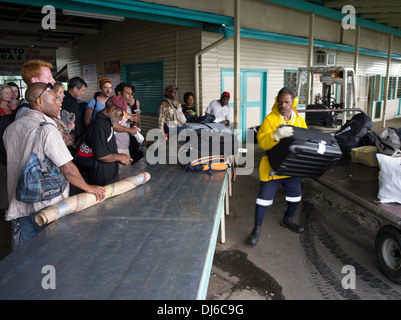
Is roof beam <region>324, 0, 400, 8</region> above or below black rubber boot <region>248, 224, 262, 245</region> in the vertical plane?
above

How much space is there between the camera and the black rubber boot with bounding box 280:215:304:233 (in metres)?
4.30

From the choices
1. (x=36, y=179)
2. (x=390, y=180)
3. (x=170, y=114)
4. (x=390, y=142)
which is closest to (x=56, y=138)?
(x=36, y=179)

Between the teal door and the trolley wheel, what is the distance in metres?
6.49

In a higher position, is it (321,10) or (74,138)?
(321,10)

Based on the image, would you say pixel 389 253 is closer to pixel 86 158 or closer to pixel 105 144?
pixel 105 144

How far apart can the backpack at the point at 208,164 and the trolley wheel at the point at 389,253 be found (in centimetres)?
190

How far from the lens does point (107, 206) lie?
2781mm

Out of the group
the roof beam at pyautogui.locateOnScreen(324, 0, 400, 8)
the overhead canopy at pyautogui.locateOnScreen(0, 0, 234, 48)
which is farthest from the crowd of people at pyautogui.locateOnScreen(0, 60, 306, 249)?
the roof beam at pyautogui.locateOnScreen(324, 0, 400, 8)

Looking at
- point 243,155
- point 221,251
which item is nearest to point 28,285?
point 221,251

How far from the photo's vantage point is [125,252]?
2.03m

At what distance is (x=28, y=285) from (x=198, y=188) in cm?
190

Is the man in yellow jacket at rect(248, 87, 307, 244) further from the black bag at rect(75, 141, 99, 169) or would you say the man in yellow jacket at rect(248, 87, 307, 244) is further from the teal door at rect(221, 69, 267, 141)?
the teal door at rect(221, 69, 267, 141)

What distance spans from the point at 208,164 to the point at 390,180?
79.0 inches

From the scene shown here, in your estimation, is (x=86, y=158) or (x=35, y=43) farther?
(x=35, y=43)
